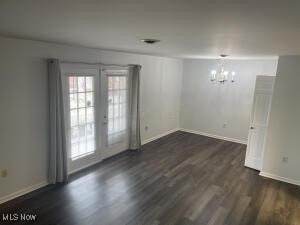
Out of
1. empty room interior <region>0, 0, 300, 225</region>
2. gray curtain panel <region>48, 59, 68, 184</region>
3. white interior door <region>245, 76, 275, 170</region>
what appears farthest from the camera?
white interior door <region>245, 76, 275, 170</region>

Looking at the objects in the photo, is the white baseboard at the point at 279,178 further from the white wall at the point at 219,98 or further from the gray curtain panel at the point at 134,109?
the gray curtain panel at the point at 134,109

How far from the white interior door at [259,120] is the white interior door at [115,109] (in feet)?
9.58

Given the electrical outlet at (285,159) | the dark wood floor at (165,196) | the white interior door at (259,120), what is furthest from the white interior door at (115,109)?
the electrical outlet at (285,159)

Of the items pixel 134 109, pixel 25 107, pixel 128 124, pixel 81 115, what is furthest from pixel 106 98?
pixel 25 107

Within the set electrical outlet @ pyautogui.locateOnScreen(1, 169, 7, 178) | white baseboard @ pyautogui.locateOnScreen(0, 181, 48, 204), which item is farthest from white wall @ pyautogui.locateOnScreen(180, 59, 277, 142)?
electrical outlet @ pyautogui.locateOnScreen(1, 169, 7, 178)

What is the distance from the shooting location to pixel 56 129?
146 inches

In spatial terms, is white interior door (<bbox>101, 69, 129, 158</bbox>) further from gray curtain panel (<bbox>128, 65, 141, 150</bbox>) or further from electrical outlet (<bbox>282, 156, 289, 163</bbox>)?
electrical outlet (<bbox>282, 156, 289, 163</bbox>)

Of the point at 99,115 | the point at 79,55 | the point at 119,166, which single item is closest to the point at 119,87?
the point at 99,115

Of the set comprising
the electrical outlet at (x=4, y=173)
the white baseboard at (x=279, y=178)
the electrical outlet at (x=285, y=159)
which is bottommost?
the white baseboard at (x=279, y=178)

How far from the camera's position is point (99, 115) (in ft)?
15.4

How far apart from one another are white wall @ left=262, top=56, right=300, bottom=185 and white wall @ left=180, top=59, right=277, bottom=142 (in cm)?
175

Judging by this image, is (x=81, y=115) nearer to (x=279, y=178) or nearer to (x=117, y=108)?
(x=117, y=108)

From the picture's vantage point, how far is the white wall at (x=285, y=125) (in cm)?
409

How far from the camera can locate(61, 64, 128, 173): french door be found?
406 cm
